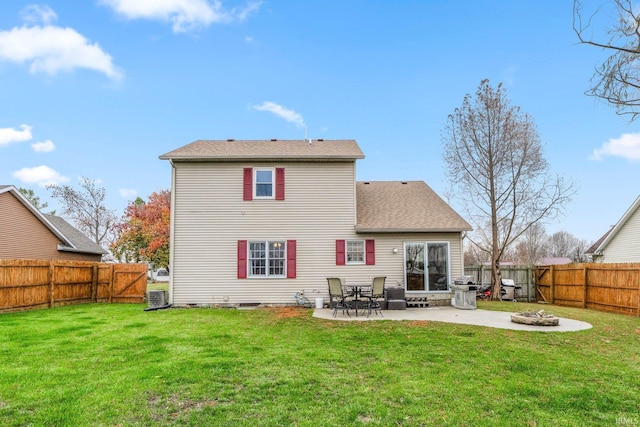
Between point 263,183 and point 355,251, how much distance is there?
394cm

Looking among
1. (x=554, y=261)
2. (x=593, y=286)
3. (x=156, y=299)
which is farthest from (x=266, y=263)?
(x=554, y=261)

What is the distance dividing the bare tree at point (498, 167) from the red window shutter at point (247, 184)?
33.1ft

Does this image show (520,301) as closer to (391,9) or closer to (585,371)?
(585,371)

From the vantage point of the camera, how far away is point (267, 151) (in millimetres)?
12703

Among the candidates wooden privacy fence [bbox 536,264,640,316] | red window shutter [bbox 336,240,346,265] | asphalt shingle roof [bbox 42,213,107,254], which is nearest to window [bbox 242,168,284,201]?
red window shutter [bbox 336,240,346,265]

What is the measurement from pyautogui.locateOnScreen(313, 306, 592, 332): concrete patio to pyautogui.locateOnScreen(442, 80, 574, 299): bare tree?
20.5 ft

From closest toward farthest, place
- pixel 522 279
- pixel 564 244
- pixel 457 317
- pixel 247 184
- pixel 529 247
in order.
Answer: pixel 457 317, pixel 247 184, pixel 522 279, pixel 529 247, pixel 564 244

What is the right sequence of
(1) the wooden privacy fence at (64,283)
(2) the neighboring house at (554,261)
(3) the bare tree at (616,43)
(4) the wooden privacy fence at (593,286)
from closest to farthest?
(3) the bare tree at (616,43) < (4) the wooden privacy fence at (593,286) < (1) the wooden privacy fence at (64,283) < (2) the neighboring house at (554,261)

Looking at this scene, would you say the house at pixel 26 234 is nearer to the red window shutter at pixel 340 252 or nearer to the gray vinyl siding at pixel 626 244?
the red window shutter at pixel 340 252

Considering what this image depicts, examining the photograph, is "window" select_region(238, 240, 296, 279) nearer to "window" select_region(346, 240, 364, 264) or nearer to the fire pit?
"window" select_region(346, 240, 364, 264)

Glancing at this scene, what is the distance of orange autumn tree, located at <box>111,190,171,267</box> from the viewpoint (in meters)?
29.8

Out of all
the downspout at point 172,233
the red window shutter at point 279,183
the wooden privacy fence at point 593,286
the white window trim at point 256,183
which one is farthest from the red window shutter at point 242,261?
the wooden privacy fence at point 593,286

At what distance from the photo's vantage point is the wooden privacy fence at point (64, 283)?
11.6 meters

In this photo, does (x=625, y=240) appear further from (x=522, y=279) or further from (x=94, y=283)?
(x=94, y=283)
